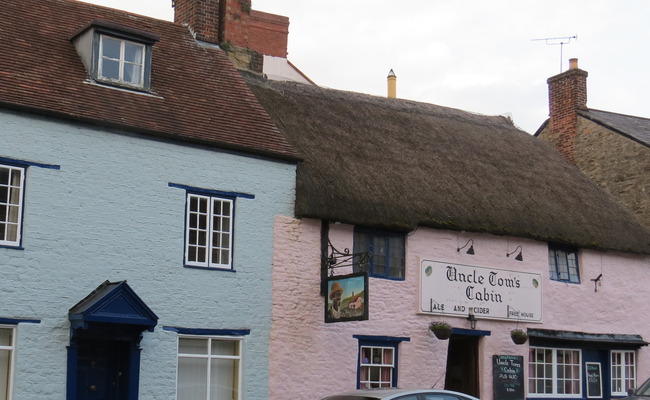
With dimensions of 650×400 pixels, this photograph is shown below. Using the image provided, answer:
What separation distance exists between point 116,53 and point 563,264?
11016mm

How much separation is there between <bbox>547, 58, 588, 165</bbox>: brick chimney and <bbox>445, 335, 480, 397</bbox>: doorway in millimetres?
8937

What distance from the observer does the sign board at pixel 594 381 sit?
20.9 meters

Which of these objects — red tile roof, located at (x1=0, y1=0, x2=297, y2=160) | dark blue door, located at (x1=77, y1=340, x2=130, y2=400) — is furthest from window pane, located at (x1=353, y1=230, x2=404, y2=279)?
dark blue door, located at (x1=77, y1=340, x2=130, y2=400)

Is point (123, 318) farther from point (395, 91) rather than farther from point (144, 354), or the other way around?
point (395, 91)

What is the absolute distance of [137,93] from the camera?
649 inches

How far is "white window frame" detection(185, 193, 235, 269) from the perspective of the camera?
51.7 ft

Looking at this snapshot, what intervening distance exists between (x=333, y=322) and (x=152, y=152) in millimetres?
4362

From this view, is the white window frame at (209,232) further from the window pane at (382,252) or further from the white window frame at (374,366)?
the white window frame at (374,366)

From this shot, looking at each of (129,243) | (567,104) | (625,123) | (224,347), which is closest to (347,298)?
(224,347)

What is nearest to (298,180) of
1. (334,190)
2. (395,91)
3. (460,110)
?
(334,190)

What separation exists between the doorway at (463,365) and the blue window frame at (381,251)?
2232 millimetres

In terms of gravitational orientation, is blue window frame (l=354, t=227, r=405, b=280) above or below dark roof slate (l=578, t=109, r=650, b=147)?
below

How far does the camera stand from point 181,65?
18312 millimetres

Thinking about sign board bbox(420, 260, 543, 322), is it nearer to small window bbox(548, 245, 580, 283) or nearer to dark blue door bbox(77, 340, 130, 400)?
small window bbox(548, 245, 580, 283)
